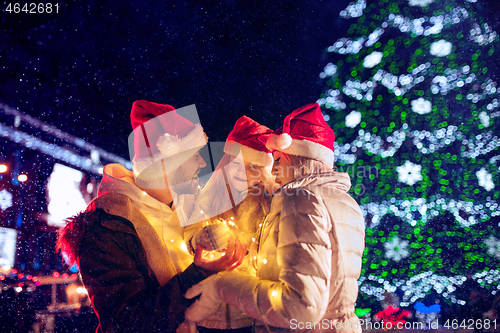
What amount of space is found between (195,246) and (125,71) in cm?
416

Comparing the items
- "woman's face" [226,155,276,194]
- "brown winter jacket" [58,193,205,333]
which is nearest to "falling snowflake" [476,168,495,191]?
"woman's face" [226,155,276,194]

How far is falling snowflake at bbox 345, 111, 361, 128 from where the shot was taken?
15.3 ft

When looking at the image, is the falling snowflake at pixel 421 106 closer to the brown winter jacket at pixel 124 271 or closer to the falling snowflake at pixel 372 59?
the falling snowflake at pixel 372 59

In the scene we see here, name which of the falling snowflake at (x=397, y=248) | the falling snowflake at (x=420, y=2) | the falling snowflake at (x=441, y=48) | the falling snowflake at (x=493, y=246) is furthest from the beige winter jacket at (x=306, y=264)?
the falling snowflake at (x=493, y=246)

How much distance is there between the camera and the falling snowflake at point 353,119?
15.3 ft

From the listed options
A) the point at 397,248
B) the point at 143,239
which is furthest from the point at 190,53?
the point at 397,248

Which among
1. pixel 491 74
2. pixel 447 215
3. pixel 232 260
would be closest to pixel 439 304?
pixel 447 215

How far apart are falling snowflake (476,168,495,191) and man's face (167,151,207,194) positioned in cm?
468

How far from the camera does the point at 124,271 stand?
5.66 ft

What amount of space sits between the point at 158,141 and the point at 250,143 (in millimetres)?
919

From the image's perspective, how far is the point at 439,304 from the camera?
529 centimetres

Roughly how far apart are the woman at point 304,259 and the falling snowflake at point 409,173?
128 inches

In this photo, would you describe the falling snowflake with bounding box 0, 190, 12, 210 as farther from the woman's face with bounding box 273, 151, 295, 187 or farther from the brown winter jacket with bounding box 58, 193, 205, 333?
the woman's face with bounding box 273, 151, 295, 187

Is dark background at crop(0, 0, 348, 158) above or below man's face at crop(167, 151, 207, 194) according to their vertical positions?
above
